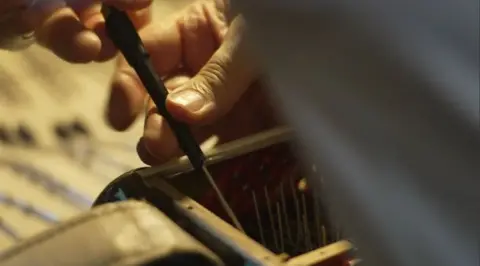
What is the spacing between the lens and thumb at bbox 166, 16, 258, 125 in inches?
19.0

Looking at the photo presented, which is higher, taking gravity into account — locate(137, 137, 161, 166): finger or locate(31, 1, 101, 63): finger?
locate(31, 1, 101, 63): finger

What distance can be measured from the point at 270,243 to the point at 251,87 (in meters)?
0.12

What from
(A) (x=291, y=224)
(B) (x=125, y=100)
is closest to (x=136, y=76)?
(B) (x=125, y=100)

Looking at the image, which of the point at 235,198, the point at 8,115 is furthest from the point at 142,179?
the point at 8,115

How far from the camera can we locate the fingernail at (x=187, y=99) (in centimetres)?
48

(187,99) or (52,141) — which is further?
(52,141)

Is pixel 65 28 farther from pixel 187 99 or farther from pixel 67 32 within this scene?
pixel 187 99

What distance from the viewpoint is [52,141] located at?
93 cm

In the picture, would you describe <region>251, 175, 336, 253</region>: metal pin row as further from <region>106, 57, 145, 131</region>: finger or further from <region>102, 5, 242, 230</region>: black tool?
<region>106, 57, 145, 131</region>: finger

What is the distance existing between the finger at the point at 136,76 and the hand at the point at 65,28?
0.10 feet

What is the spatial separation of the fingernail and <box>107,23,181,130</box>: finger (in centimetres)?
11

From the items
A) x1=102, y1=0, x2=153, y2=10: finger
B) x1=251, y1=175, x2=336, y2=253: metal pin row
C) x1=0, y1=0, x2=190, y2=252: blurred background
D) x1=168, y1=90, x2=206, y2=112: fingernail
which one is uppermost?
x1=102, y1=0, x2=153, y2=10: finger

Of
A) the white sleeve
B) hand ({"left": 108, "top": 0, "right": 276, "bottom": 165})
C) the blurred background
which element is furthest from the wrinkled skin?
the white sleeve

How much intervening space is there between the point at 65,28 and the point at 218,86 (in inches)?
4.6
